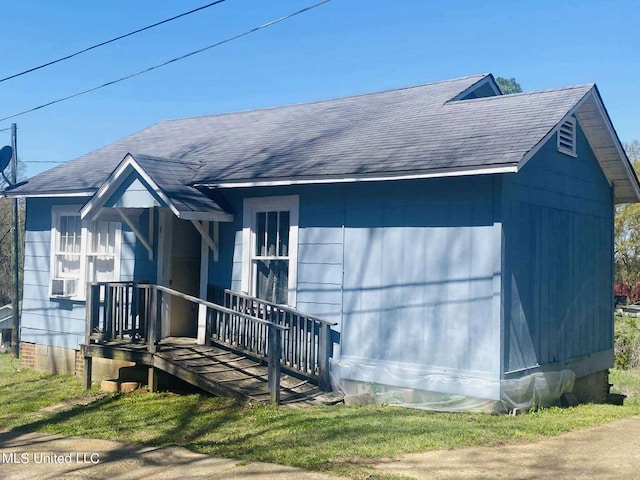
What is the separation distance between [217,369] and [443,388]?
3.31 m

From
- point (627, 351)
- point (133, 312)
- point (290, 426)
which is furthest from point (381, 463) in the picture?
point (627, 351)

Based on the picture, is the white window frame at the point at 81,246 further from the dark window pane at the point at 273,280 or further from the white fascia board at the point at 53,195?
the dark window pane at the point at 273,280

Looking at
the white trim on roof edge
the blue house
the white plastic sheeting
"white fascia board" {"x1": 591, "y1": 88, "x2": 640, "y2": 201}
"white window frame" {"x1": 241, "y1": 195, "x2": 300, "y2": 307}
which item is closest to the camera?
the white plastic sheeting

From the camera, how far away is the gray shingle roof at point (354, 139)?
33.7ft

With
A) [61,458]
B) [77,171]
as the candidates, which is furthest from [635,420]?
[77,171]

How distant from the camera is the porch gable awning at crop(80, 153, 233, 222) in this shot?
38.0ft

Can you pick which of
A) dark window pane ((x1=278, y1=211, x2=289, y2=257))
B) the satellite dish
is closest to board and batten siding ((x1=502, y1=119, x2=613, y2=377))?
dark window pane ((x1=278, y1=211, x2=289, y2=257))

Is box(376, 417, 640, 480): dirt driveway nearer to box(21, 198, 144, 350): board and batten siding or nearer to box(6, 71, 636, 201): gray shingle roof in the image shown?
box(6, 71, 636, 201): gray shingle roof

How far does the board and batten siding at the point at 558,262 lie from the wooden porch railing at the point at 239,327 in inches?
114

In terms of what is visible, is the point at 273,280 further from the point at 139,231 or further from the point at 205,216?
the point at 139,231

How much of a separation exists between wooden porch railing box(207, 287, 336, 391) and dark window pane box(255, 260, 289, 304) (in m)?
0.27

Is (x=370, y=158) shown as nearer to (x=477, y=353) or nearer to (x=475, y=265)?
(x=475, y=265)

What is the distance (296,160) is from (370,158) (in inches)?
61.1

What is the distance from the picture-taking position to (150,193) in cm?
1171
